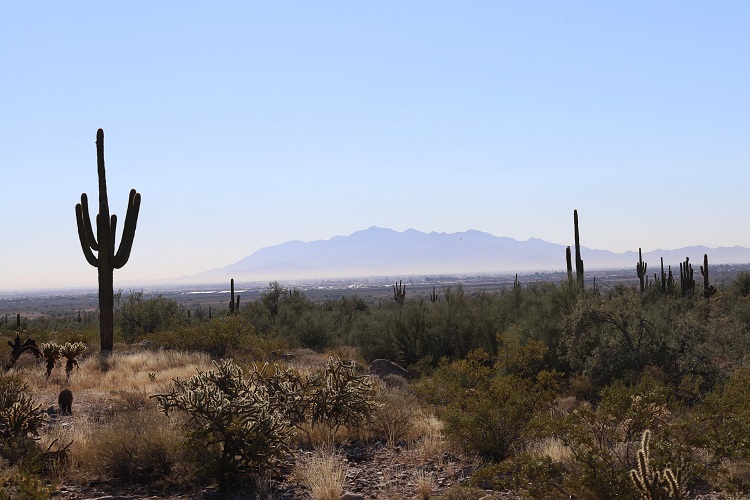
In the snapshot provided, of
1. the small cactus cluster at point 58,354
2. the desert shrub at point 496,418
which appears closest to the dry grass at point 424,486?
the desert shrub at point 496,418

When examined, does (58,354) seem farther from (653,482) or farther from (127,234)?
(653,482)

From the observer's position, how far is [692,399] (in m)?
13.9

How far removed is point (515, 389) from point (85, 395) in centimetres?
852

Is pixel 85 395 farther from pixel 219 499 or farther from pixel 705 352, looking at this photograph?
pixel 705 352

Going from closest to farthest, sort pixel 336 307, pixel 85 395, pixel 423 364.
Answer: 1. pixel 85 395
2. pixel 423 364
3. pixel 336 307

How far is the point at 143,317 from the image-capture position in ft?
98.0

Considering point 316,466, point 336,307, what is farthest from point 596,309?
point 336,307

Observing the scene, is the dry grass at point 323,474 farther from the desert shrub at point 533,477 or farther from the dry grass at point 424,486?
the desert shrub at point 533,477

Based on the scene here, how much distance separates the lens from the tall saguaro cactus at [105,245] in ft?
70.4

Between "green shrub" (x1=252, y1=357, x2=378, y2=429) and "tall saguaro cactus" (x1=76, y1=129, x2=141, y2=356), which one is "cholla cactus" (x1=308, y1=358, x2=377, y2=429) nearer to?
"green shrub" (x1=252, y1=357, x2=378, y2=429)

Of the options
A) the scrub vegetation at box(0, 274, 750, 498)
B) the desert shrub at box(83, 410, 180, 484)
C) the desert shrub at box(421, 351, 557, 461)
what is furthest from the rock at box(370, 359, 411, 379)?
the desert shrub at box(83, 410, 180, 484)

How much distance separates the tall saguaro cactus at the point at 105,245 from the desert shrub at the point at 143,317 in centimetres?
711

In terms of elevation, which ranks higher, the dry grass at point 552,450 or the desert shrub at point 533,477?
the desert shrub at point 533,477

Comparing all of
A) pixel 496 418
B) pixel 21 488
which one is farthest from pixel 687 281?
pixel 21 488
